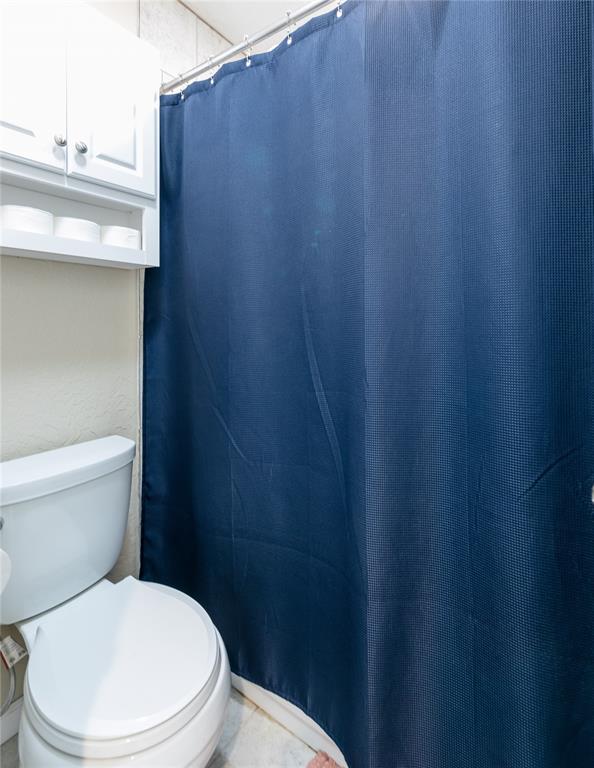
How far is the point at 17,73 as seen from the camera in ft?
2.97

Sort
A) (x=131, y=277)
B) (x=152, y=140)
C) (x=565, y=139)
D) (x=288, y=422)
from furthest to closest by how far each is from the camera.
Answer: (x=131, y=277) → (x=152, y=140) → (x=288, y=422) → (x=565, y=139)

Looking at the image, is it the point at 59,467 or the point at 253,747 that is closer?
the point at 59,467

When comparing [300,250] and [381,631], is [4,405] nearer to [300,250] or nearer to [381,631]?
[300,250]

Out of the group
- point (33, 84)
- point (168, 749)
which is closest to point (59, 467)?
point (168, 749)

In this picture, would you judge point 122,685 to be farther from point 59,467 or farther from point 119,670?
point 59,467

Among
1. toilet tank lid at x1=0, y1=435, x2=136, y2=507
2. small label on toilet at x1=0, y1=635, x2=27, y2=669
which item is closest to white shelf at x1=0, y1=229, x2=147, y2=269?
toilet tank lid at x1=0, y1=435, x2=136, y2=507

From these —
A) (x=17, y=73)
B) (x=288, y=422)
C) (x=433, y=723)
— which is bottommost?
(x=433, y=723)

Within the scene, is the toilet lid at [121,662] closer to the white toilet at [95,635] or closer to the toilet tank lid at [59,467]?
the white toilet at [95,635]

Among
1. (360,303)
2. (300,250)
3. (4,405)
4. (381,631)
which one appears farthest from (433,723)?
(4,405)

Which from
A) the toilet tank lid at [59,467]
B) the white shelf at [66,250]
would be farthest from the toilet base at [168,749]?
the white shelf at [66,250]

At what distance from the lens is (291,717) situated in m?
1.17

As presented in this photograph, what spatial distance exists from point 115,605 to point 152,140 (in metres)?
1.32

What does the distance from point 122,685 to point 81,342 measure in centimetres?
92

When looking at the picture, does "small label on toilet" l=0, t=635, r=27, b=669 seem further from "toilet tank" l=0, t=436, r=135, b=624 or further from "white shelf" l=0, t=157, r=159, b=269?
"white shelf" l=0, t=157, r=159, b=269
